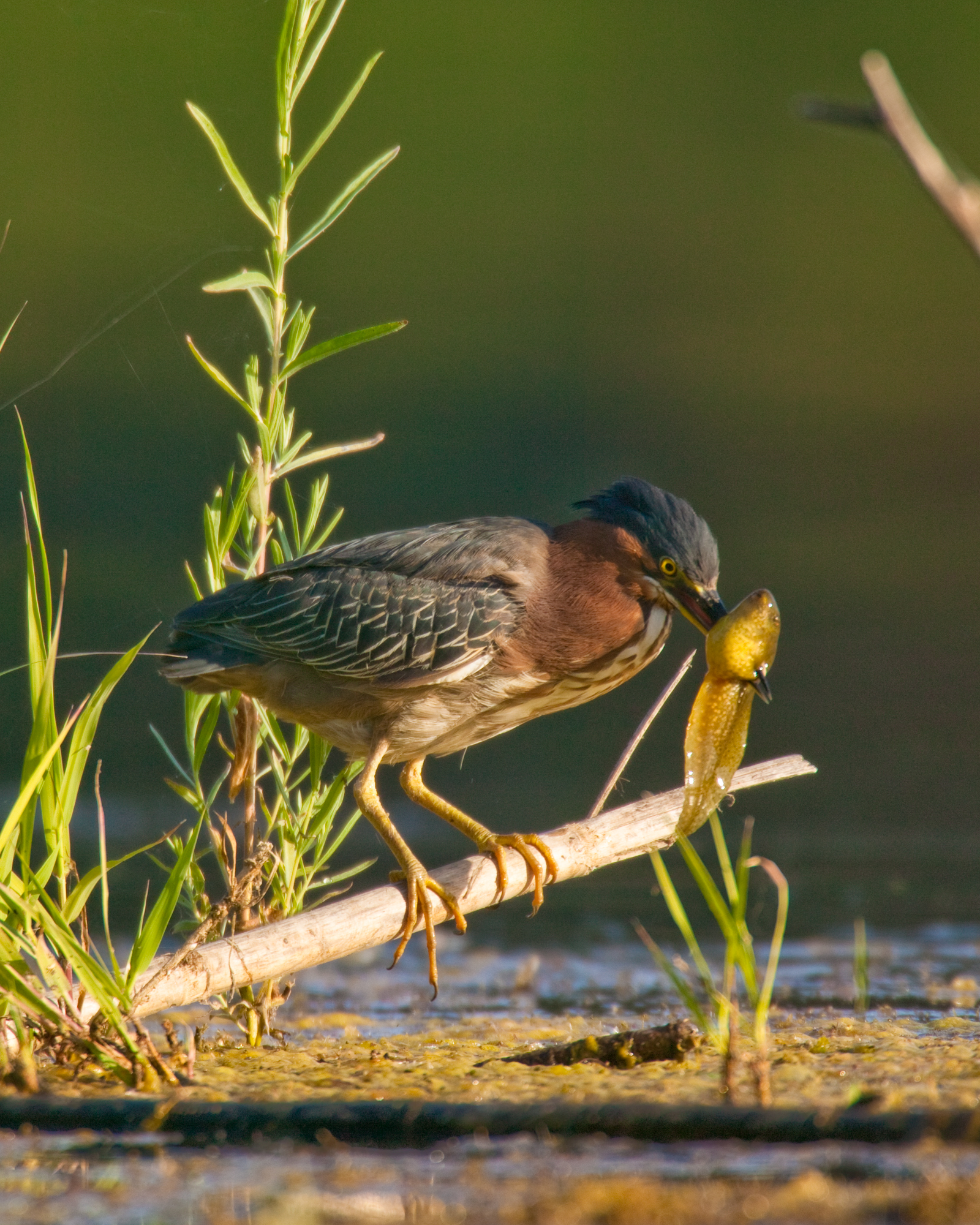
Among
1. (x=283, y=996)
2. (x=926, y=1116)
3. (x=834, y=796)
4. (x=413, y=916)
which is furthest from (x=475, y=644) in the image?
(x=834, y=796)

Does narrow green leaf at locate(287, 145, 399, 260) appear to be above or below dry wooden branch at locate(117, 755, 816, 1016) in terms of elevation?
above

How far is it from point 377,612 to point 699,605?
0.84 m

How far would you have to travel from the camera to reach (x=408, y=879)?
3219mm

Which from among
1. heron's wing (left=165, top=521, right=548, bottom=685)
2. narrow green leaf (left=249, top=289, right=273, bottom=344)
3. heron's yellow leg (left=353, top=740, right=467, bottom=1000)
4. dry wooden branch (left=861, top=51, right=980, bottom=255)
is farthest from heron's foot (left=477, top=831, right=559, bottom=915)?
dry wooden branch (left=861, top=51, right=980, bottom=255)

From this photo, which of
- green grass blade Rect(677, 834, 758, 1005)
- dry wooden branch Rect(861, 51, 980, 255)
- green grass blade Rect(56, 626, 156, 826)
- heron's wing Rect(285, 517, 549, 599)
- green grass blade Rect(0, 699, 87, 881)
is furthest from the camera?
heron's wing Rect(285, 517, 549, 599)

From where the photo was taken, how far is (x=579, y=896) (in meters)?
5.43

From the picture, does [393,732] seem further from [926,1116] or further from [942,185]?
[942,185]

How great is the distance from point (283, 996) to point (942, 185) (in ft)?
8.67

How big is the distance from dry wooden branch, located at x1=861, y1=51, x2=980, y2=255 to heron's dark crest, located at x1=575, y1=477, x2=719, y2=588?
196 centimetres

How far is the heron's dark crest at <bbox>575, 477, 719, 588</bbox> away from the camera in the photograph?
3.24 meters

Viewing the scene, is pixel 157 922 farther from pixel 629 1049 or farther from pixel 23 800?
pixel 629 1049

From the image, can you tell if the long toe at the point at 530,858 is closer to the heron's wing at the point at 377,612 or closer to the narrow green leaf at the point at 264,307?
the heron's wing at the point at 377,612

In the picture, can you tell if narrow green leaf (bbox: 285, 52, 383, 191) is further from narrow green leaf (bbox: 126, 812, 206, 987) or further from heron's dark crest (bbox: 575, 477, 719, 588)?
narrow green leaf (bbox: 126, 812, 206, 987)

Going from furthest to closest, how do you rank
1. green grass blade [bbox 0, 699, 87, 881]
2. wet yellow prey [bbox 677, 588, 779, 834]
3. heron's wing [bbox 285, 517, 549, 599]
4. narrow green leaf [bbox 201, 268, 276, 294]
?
1. heron's wing [bbox 285, 517, 549, 599]
2. narrow green leaf [bbox 201, 268, 276, 294]
3. wet yellow prey [bbox 677, 588, 779, 834]
4. green grass blade [bbox 0, 699, 87, 881]
